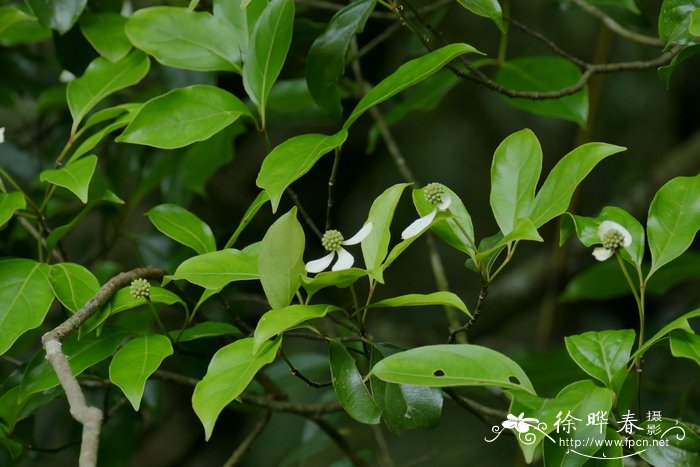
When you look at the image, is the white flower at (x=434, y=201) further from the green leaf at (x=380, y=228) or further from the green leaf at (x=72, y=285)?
the green leaf at (x=72, y=285)

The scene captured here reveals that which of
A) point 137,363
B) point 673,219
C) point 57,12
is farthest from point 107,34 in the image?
point 673,219

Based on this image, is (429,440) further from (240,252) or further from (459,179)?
(240,252)

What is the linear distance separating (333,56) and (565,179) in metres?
0.30

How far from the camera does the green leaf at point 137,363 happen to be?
69cm

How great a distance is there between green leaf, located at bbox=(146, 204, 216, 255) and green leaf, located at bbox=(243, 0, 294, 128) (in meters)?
0.14

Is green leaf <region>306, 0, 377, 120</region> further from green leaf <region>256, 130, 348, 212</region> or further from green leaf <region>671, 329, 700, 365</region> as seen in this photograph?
Result: green leaf <region>671, 329, 700, 365</region>

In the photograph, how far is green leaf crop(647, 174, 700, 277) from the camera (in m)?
0.74

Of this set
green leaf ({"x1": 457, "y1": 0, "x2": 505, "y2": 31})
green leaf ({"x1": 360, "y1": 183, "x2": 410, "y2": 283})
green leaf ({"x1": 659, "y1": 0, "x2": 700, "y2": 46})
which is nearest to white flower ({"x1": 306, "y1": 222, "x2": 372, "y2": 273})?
green leaf ({"x1": 360, "y1": 183, "x2": 410, "y2": 283})

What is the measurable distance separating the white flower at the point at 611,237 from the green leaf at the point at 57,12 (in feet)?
2.11

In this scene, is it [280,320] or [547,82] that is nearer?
[280,320]

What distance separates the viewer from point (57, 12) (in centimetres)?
96

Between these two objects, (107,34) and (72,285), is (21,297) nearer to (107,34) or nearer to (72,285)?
(72,285)

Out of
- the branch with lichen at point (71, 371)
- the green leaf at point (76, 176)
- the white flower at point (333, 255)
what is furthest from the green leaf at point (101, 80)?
the white flower at point (333, 255)

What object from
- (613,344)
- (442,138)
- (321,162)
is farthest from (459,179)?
(613,344)
